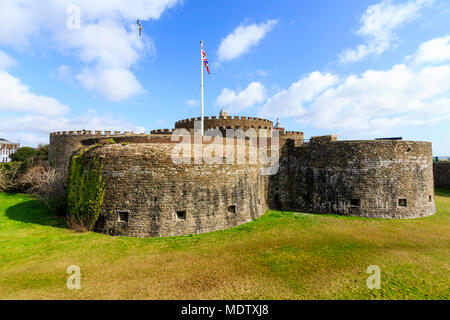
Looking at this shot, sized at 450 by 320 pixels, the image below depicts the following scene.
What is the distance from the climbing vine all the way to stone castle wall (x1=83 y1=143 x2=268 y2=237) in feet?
1.34

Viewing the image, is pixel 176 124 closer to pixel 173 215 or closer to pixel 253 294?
pixel 173 215

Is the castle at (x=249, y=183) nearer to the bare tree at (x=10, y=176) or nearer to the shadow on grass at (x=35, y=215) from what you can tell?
the shadow on grass at (x=35, y=215)

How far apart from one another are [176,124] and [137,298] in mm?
22191

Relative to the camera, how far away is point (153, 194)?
1242 centimetres

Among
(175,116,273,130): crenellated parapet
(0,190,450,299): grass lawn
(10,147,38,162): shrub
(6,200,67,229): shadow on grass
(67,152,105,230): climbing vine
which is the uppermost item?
(175,116,273,130): crenellated parapet

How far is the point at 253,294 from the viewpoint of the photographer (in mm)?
7340

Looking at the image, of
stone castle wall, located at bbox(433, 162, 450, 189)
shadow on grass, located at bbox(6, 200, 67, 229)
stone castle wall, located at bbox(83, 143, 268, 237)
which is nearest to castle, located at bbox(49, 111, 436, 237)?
stone castle wall, located at bbox(83, 143, 268, 237)

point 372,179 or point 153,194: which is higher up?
point 372,179

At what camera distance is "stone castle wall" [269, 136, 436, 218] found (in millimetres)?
16578

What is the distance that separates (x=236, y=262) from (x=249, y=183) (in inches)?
285

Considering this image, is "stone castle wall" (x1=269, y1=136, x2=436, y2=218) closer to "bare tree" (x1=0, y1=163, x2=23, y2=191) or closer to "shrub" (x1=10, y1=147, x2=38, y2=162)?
"bare tree" (x1=0, y1=163, x2=23, y2=191)

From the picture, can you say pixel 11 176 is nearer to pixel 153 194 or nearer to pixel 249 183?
pixel 153 194

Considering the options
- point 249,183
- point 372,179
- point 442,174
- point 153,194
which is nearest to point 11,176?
point 153,194

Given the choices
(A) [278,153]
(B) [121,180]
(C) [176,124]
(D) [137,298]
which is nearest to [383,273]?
(D) [137,298]
